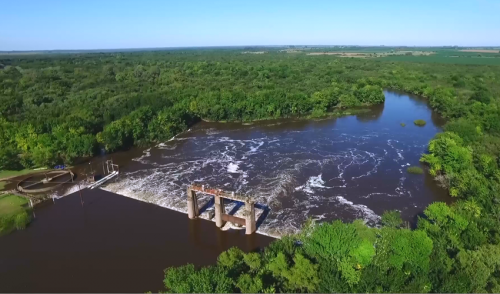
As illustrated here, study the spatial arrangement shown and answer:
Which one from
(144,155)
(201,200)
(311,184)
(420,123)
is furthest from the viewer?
(420,123)

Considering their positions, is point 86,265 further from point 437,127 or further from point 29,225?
point 437,127

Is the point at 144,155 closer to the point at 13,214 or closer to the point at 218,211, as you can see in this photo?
the point at 13,214

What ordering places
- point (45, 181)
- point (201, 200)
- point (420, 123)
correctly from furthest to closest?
point (420, 123) → point (45, 181) → point (201, 200)

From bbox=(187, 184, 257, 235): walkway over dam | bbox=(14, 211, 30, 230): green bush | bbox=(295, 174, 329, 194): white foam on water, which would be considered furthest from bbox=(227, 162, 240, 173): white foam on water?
bbox=(14, 211, 30, 230): green bush

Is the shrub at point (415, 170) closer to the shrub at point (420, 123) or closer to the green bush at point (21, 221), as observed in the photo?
the shrub at point (420, 123)

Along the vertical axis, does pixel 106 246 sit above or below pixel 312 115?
below

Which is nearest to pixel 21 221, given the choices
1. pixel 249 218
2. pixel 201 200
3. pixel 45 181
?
pixel 45 181

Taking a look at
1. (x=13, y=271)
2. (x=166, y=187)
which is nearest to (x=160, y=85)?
(x=166, y=187)

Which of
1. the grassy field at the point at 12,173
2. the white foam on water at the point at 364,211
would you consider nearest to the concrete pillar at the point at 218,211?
the white foam on water at the point at 364,211

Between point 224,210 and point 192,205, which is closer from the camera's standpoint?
point 192,205
